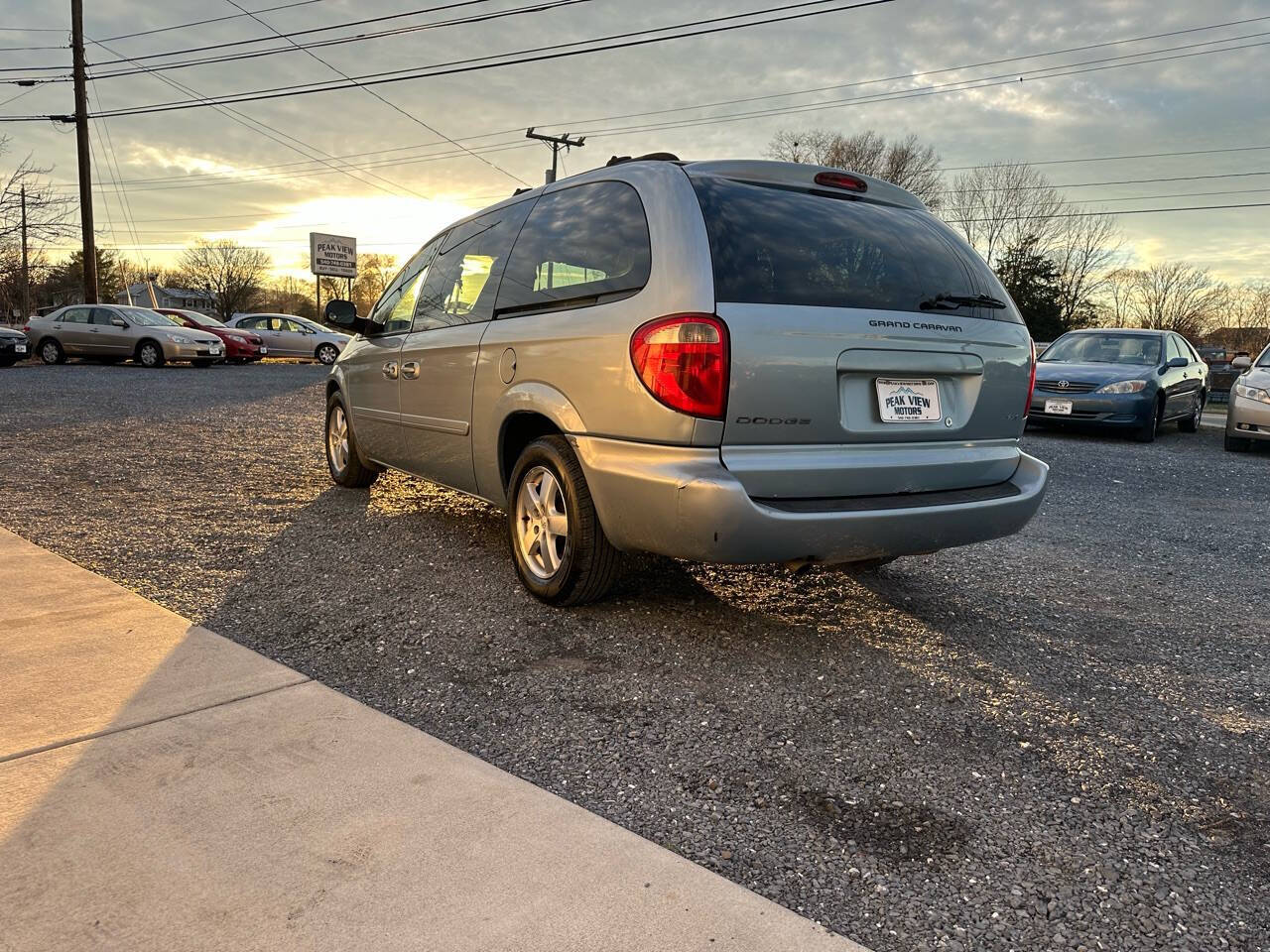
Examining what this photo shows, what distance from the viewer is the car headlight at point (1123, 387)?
36.1 feet

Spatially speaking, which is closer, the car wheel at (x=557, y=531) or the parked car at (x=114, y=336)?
the car wheel at (x=557, y=531)

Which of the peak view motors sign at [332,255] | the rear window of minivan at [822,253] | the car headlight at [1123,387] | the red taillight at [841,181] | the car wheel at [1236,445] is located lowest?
the car wheel at [1236,445]

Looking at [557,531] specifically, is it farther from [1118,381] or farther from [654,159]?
[1118,381]

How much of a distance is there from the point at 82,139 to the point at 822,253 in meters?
27.8

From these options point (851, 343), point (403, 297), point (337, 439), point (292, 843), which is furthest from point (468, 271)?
point (292, 843)

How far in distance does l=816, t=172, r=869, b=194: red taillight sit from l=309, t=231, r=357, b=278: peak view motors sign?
1409 inches

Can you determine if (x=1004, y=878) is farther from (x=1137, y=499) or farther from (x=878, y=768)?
(x=1137, y=499)

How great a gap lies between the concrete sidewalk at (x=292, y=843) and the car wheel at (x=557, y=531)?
3.45ft

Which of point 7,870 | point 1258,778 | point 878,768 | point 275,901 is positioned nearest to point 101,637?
point 7,870

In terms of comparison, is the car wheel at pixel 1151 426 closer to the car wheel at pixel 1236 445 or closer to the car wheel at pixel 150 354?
the car wheel at pixel 1236 445

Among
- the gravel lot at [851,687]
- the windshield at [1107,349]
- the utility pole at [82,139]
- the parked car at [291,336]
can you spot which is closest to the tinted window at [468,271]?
the gravel lot at [851,687]

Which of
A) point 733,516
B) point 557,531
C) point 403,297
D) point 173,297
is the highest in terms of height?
point 173,297

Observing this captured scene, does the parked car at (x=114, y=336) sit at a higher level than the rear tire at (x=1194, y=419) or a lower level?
higher

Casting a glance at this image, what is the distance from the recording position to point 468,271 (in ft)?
14.7
